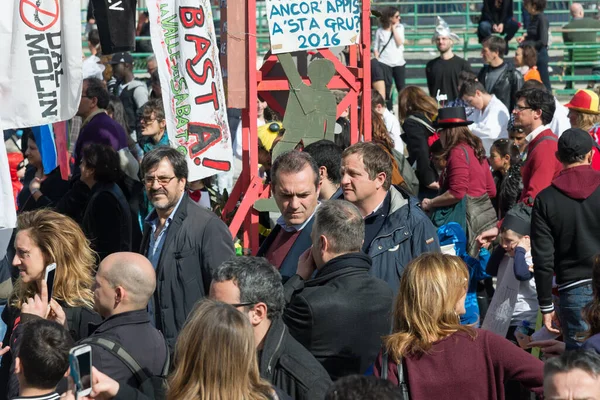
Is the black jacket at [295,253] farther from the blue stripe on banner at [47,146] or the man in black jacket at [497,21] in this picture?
the man in black jacket at [497,21]

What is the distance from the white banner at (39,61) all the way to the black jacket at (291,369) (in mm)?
2662

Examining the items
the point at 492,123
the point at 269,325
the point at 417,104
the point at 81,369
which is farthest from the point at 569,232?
the point at 492,123

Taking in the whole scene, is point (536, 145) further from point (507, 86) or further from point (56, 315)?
point (507, 86)

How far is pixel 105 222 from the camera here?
695 centimetres

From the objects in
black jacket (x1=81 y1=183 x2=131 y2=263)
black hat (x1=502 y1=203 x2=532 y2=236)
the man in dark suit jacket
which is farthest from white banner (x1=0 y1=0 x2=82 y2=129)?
black hat (x1=502 y1=203 x2=532 y2=236)

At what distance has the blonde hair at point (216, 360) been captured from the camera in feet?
10.7

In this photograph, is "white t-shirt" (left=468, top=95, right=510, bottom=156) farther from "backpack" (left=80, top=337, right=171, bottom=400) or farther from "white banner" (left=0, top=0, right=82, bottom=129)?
"backpack" (left=80, top=337, right=171, bottom=400)

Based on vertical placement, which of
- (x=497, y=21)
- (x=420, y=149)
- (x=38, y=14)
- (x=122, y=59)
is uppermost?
(x=38, y=14)

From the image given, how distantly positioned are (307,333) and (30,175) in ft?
16.9

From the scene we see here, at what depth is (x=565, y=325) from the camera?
19.0ft

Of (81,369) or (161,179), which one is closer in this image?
(81,369)

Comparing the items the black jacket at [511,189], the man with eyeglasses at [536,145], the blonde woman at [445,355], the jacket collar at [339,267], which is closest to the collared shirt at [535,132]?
the man with eyeglasses at [536,145]

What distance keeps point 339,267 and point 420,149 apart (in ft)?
16.0

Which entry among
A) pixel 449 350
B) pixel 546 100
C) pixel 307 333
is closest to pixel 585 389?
pixel 449 350
